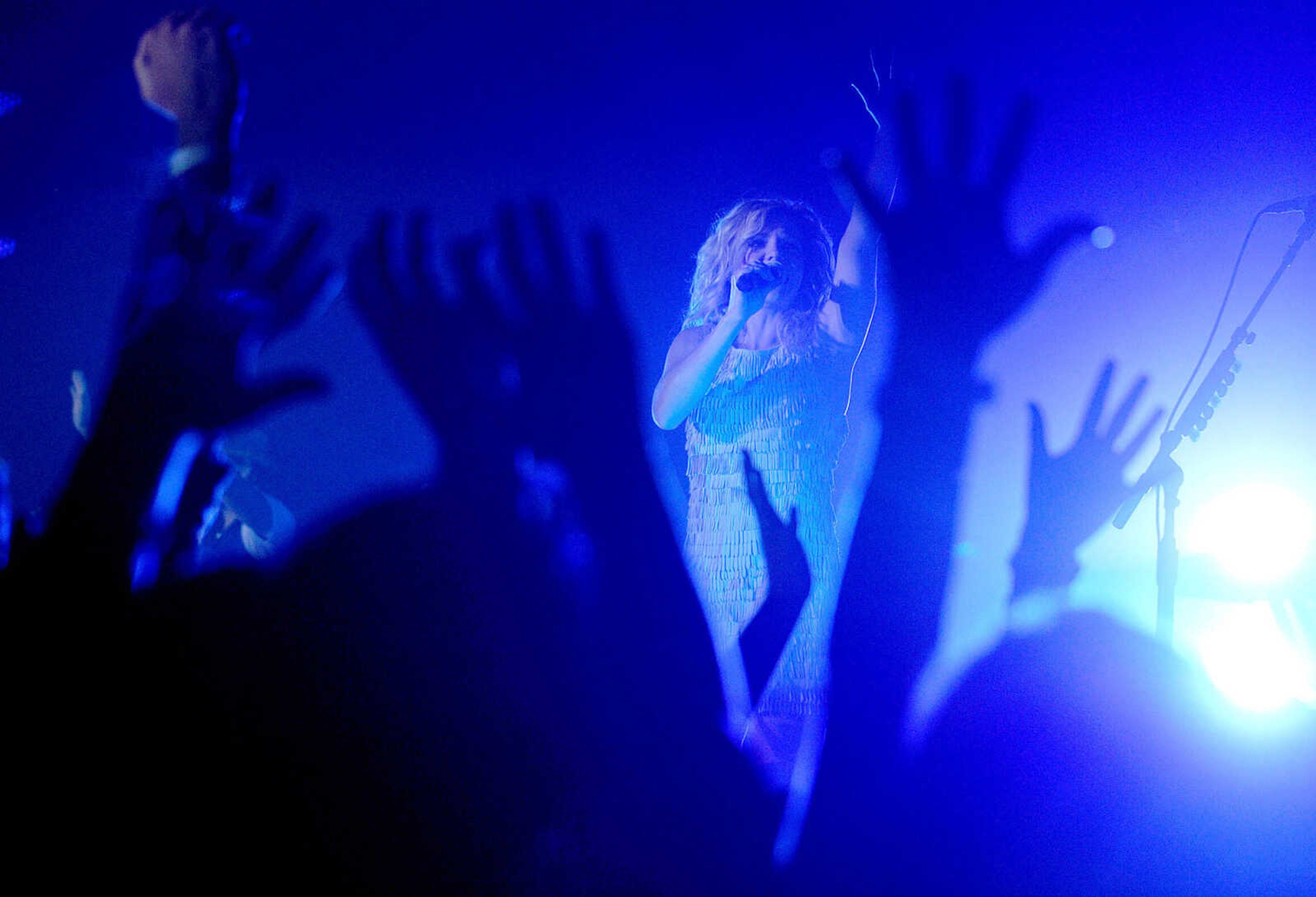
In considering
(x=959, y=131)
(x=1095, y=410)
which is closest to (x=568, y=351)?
(x=959, y=131)

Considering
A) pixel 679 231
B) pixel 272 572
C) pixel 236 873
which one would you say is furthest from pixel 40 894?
Answer: pixel 679 231

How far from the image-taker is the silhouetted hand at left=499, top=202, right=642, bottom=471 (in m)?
0.90

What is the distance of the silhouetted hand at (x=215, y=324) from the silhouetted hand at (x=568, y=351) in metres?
0.32

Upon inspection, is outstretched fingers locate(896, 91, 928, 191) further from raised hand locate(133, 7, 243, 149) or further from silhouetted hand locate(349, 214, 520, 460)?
raised hand locate(133, 7, 243, 149)

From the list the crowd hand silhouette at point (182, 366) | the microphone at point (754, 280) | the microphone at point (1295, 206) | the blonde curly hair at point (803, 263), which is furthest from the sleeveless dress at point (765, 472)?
the microphone at point (1295, 206)

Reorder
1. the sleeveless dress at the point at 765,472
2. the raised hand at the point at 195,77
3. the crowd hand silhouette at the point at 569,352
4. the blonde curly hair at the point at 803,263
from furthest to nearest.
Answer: the blonde curly hair at the point at 803,263 → the sleeveless dress at the point at 765,472 → the raised hand at the point at 195,77 → the crowd hand silhouette at the point at 569,352

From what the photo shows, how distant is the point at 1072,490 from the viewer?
100cm

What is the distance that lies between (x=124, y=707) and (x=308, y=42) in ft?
5.18

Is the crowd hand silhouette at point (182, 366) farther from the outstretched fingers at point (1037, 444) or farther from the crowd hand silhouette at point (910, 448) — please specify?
the outstretched fingers at point (1037, 444)

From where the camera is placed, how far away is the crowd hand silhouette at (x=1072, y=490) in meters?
0.97

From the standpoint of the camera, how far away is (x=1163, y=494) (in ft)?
5.73

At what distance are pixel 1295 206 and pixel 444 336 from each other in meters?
1.90

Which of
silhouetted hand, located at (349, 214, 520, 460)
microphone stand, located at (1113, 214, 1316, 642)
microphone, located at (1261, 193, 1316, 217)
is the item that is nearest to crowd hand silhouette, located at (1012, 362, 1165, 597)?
silhouetted hand, located at (349, 214, 520, 460)

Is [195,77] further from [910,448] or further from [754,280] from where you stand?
[910,448]
